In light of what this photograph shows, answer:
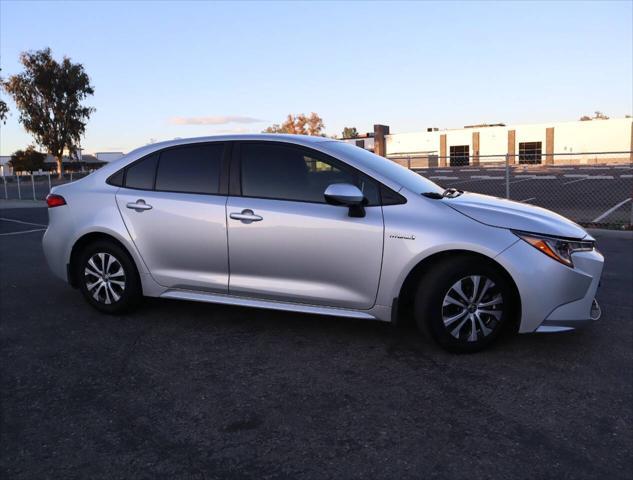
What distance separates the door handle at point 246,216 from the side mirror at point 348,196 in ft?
2.00

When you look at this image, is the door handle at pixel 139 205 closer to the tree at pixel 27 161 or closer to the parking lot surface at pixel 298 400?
the parking lot surface at pixel 298 400

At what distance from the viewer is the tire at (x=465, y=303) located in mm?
3816

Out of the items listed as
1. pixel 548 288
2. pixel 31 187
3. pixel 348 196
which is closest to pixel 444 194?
pixel 348 196

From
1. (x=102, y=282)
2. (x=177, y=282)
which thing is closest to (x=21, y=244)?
(x=102, y=282)

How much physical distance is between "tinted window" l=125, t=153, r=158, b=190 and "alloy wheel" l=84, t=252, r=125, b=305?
2.19 ft

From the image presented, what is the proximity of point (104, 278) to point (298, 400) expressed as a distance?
2.47 m

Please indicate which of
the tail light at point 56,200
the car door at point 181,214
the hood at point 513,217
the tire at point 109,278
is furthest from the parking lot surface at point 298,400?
the tail light at point 56,200

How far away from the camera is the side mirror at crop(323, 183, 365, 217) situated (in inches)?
154

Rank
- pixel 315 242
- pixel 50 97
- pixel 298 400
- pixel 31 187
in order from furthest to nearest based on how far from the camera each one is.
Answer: pixel 50 97, pixel 31 187, pixel 315 242, pixel 298 400

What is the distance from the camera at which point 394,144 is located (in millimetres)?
65875

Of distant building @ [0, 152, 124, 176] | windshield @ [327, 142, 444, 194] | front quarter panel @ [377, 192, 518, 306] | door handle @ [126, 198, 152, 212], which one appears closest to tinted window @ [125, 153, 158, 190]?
door handle @ [126, 198, 152, 212]

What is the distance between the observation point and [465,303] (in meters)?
3.86

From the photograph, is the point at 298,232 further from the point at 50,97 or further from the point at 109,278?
the point at 50,97

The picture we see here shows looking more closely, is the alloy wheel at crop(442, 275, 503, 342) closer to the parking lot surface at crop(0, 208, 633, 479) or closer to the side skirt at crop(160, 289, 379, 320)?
the parking lot surface at crop(0, 208, 633, 479)
